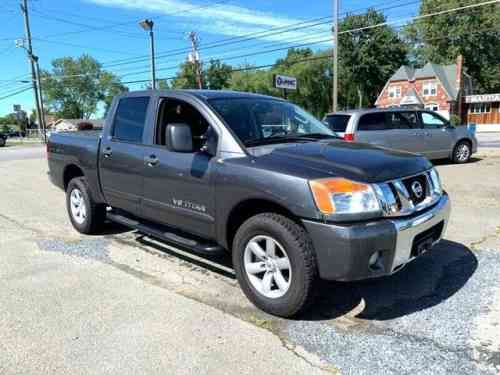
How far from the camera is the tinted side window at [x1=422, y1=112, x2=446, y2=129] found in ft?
37.3

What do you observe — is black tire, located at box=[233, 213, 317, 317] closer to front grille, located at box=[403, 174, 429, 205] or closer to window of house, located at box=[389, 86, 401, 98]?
front grille, located at box=[403, 174, 429, 205]

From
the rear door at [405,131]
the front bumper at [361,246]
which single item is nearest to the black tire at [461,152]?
the rear door at [405,131]

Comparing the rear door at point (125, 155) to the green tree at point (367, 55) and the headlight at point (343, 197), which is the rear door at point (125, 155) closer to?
the headlight at point (343, 197)

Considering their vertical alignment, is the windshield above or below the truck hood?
above

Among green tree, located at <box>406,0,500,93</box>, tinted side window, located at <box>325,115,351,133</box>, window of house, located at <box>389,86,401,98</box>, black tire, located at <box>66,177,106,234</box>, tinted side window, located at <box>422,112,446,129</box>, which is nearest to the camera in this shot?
black tire, located at <box>66,177,106,234</box>

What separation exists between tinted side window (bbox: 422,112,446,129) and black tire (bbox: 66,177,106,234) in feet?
29.8

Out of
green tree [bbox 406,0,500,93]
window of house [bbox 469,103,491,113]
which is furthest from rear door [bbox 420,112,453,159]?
green tree [bbox 406,0,500,93]

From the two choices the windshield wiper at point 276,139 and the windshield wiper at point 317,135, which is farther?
the windshield wiper at point 317,135

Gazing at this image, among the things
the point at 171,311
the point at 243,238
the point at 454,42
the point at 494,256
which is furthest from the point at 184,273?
the point at 454,42

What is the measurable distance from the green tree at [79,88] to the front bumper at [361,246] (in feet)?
296

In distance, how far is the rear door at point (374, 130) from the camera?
1011 centimetres

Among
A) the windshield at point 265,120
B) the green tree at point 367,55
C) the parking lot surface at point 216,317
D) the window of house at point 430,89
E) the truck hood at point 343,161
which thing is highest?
the green tree at point 367,55

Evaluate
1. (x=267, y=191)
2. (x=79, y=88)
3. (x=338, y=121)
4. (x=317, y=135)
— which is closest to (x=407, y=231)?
(x=267, y=191)

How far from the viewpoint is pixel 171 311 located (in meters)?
3.42
